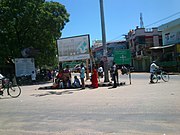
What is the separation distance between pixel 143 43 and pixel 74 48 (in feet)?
132

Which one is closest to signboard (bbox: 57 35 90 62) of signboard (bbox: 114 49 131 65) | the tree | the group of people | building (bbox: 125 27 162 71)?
signboard (bbox: 114 49 131 65)

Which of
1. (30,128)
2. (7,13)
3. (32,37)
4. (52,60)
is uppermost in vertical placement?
(7,13)

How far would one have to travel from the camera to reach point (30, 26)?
36312mm

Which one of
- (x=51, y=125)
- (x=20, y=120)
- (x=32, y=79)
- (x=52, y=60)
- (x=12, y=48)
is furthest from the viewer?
(x=52, y=60)

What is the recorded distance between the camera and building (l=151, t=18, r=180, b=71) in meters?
42.2

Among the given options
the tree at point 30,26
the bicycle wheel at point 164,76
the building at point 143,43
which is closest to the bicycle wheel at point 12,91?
the bicycle wheel at point 164,76

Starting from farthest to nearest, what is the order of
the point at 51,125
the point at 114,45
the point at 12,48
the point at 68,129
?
the point at 114,45
the point at 12,48
the point at 51,125
the point at 68,129

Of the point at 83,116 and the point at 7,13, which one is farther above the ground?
the point at 7,13

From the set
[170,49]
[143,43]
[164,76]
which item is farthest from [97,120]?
[143,43]

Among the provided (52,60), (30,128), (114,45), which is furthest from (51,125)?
(114,45)

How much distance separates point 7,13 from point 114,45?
52.3 meters

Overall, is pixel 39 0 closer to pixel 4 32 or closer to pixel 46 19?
pixel 46 19

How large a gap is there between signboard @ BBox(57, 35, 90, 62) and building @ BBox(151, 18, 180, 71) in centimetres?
2035

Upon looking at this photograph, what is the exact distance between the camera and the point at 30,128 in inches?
320
